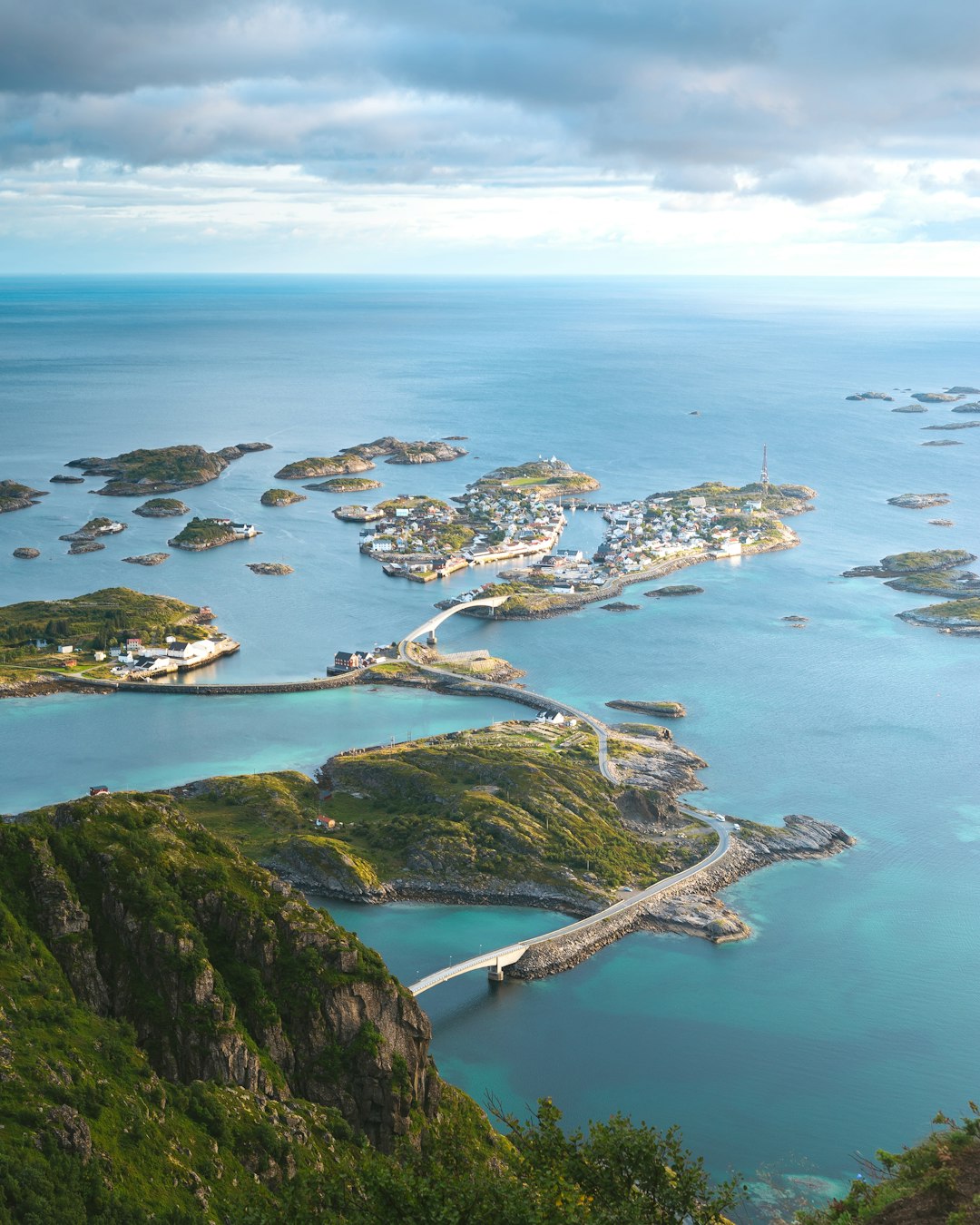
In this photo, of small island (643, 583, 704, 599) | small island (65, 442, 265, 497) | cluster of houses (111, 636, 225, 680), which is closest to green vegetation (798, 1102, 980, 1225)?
cluster of houses (111, 636, 225, 680)

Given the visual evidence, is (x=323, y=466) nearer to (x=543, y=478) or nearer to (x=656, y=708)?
(x=543, y=478)

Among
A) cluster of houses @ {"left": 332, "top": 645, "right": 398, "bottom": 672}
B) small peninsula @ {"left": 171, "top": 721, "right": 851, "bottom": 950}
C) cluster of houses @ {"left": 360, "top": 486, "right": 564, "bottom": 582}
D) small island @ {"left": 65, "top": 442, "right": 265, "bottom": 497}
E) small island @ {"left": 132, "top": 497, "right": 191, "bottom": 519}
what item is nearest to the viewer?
small peninsula @ {"left": 171, "top": 721, "right": 851, "bottom": 950}

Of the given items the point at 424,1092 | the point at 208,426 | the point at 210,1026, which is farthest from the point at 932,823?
the point at 208,426

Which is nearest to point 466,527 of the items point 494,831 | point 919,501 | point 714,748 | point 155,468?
point 155,468

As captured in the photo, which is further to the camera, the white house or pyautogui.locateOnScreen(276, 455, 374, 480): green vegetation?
pyautogui.locateOnScreen(276, 455, 374, 480): green vegetation

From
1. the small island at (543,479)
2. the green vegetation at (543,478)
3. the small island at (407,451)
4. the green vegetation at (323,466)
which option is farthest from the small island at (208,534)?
the small island at (407,451)

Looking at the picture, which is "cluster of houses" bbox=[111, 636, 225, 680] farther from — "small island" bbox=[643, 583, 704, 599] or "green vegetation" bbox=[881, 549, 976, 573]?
"green vegetation" bbox=[881, 549, 976, 573]

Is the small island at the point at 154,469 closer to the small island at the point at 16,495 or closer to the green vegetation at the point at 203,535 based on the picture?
the small island at the point at 16,495
